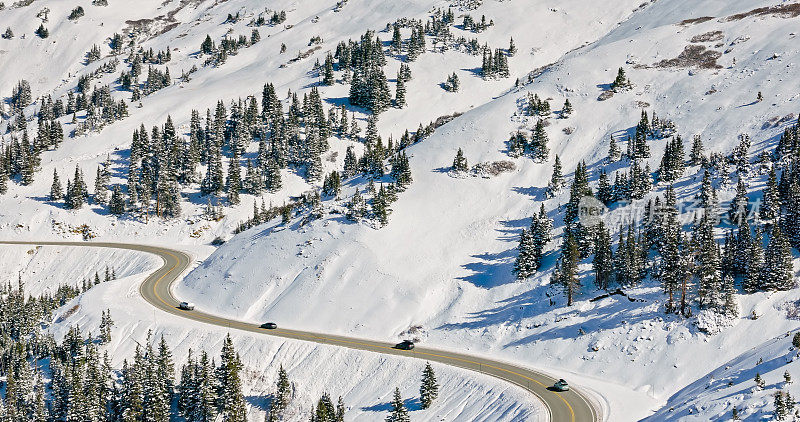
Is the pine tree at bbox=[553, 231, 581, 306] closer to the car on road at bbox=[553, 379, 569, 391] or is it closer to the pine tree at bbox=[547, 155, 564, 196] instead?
the car on road at bbox=[553, 379, 569, 391]

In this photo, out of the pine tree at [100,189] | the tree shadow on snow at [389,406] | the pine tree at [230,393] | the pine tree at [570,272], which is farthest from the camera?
the pine tree at [100,189]

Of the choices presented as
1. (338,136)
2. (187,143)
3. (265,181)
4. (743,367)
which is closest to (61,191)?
(187,143)

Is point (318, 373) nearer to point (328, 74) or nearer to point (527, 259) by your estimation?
point (527, 259)

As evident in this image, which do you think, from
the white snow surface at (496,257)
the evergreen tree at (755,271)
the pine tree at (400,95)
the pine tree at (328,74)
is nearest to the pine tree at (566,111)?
the white snow surface at (496,257)

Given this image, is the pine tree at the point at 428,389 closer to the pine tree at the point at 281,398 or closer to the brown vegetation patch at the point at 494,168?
the pine tree at the point at 281,398

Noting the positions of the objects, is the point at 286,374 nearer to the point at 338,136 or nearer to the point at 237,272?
the point at 237,272

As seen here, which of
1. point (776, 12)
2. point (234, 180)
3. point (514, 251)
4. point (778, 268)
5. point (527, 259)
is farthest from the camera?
point (776, 12)

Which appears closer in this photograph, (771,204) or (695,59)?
(771,204)

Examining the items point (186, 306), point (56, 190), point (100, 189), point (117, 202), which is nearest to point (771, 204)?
point (186, 306)

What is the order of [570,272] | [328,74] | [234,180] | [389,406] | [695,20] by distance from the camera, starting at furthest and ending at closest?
[328,74], [695,20], [234,180], [570,272], [389,406]
